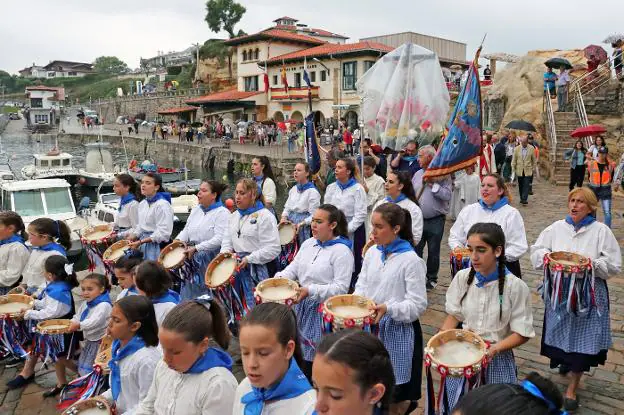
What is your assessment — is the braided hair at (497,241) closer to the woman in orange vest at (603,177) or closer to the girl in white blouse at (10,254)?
the girl in white blouse at (10,254)

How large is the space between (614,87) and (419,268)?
1987cm

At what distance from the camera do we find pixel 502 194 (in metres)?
5.31

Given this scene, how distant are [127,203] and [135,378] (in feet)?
13.7

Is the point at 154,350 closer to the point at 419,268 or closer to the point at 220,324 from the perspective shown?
the point at 220,324

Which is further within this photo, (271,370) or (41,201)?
(41,201)

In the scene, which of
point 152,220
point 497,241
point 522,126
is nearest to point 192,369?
point 497,241

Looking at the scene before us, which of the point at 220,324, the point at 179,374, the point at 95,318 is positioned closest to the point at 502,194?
the point at 220,324

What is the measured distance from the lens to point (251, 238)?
5.62 metres

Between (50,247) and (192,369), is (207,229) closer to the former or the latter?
(50,247)

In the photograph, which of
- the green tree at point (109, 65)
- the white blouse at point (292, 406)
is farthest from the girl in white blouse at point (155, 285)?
the green tree at point (109, 65)

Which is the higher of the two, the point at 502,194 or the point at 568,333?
the point at 502,194

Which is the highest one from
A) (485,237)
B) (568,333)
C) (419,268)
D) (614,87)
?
(614,87)

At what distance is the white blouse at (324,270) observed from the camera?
14.0 ft

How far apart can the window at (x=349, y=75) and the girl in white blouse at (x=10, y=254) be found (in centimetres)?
3496
